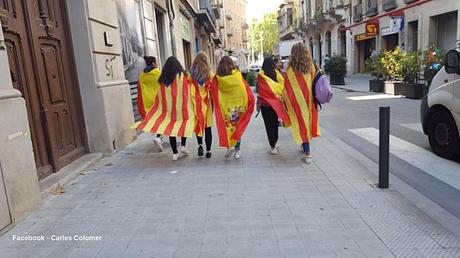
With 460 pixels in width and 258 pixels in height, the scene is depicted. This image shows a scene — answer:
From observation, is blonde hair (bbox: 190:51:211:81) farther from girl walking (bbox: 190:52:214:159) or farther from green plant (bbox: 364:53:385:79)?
green plant (bbox: 364:53:385:79)

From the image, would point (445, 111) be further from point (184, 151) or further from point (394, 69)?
point (394, 69)

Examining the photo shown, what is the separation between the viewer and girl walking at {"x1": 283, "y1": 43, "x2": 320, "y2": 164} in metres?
5.62

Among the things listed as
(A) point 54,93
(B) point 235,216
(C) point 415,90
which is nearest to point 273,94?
(B) point 235,216

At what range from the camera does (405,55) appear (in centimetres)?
1399

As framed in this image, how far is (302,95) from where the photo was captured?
566 cm

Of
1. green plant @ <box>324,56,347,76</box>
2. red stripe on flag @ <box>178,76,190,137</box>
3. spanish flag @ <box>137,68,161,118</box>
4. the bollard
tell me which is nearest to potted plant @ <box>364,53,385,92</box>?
green plant @ <box>324,56,347,76</box>

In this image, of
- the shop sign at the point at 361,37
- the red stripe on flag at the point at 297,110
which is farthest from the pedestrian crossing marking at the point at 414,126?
the shop sign at the point at 361,37

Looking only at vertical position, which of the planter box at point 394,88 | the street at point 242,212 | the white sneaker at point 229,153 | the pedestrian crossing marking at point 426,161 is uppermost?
the planter box at point 394,88

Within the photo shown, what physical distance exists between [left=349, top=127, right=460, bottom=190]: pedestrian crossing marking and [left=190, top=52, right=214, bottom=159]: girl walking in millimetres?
3056

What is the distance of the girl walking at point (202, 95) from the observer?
605 cm

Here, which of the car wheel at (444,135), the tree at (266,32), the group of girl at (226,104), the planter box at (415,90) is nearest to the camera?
the car wheel at (444,135)

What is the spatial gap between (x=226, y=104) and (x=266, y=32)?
88349mm

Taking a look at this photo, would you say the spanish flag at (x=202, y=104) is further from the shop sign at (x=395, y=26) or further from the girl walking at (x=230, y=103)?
the shop sign at (x=395, y=26)

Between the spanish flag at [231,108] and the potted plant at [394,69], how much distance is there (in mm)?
9733
